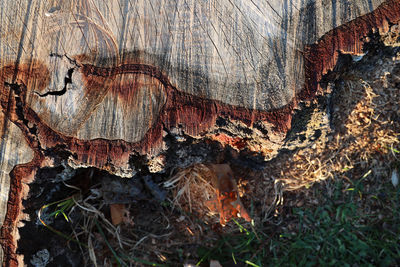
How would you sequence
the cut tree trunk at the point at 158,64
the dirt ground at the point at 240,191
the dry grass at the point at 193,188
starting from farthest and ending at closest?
1. the dry grass at the point at 193,188
2. the dirt ground at the point at 240,191
3. the cut tree trunk at the point at 158,64

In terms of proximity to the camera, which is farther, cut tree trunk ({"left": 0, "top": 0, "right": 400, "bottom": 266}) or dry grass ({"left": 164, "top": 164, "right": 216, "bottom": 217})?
dry grass ({"left": 164, "top": 164, "right": 216, "bottom": 217})

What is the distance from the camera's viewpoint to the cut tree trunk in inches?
64.2

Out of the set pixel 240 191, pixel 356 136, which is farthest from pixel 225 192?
pixel 356 136

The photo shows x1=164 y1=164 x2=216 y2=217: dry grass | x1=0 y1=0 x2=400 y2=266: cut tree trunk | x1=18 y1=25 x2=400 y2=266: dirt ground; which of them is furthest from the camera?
x1=164 y1=164 x2=216 y2=217: dry grass

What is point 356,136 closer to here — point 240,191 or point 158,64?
point 240,191

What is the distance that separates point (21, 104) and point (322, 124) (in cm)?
161

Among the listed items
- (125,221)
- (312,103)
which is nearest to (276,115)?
(312,103)

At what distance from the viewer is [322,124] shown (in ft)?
6.76

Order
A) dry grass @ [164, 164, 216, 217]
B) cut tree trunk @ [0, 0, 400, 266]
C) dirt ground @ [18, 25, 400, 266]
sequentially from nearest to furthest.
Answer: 1. cut tree trunk @ [0, 0, 400, 266]
2. dirt ground @ [18, 25, 400, 266]
3. dry grass @ [164, 164, 216, 217]

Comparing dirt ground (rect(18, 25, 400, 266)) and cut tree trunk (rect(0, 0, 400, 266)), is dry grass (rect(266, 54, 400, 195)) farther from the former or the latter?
cut tree trunk (rect(0, 0, 400, 266))

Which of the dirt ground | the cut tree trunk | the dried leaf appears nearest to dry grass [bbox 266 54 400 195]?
the dirt ground

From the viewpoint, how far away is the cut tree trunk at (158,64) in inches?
64.2

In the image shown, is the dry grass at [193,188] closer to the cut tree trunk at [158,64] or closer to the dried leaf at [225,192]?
the dried leaf at [225,192]

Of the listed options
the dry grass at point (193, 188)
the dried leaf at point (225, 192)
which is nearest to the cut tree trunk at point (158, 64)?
the dried leaf at point (225, 192)
